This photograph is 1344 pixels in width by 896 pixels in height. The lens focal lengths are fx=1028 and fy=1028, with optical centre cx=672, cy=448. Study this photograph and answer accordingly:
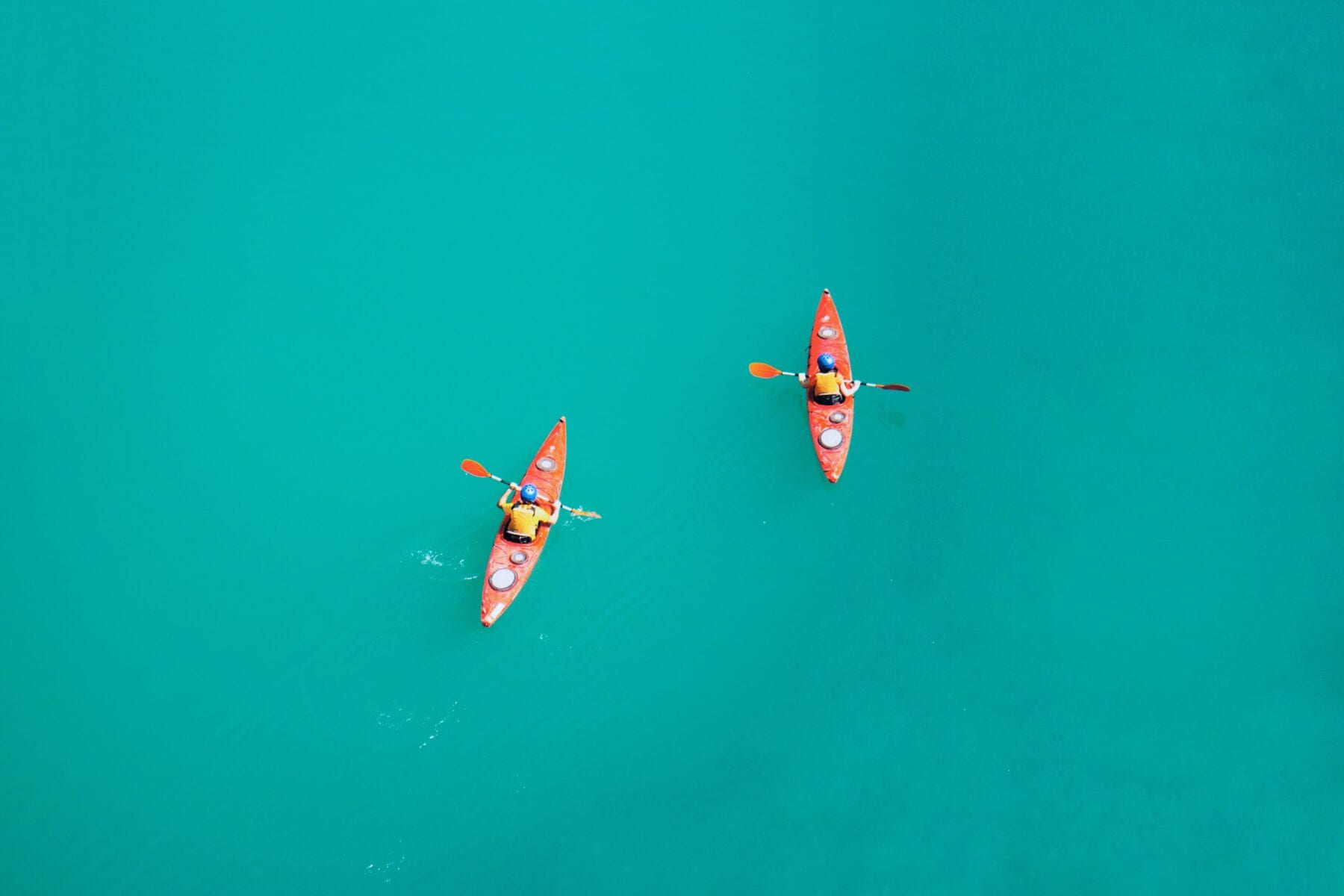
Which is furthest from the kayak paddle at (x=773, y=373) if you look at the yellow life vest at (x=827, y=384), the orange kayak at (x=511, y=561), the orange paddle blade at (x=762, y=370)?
the orange kayak at (x=511, y=561)

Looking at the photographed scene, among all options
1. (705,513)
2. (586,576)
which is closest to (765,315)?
(705,513)

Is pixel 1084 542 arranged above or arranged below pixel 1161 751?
above

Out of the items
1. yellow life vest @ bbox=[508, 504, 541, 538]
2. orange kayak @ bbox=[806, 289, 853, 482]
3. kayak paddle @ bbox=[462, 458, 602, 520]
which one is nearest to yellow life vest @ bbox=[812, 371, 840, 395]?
orange kayak @ bbox=[806, 289, 853, 482]

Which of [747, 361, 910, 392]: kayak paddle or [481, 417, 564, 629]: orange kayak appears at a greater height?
[747, 361, 910, 392]: kayak paddle

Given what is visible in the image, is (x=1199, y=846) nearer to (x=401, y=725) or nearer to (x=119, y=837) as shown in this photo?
(x=401, y=725)

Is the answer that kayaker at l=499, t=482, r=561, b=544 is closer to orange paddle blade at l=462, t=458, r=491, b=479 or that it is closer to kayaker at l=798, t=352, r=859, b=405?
orange paddle blade at l=462, t=458, r=491, b=479

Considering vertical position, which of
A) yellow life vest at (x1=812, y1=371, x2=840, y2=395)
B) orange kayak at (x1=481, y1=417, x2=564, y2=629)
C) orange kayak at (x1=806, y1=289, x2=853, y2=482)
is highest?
yellow life vest at (x1=812, y1=371, x2=840, y2=395)
